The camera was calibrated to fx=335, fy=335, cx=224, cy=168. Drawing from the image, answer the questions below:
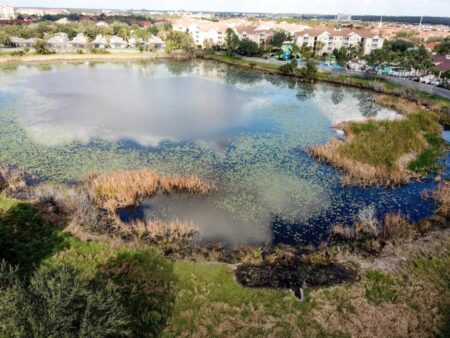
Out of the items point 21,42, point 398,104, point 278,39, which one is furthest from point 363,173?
point 21,42

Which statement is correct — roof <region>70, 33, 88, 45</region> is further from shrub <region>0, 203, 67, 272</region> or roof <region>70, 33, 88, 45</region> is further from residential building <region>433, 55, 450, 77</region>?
residential building <region>433, 55, 450, 77</region>

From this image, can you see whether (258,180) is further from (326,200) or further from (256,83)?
(256,83)

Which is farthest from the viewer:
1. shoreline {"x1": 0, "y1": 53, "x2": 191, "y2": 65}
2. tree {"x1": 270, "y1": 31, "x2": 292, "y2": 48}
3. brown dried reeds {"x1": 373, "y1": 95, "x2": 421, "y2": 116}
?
tree {"x1": 270, "y1": 31, "x2": 292, "y2": 48}

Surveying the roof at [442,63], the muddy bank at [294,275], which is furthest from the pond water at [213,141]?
the roof at [442,63]

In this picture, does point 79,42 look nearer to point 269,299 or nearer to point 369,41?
point 369,41

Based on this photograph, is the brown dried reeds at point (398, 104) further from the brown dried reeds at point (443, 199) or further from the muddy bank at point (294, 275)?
the muddy bank at point (294, 275)

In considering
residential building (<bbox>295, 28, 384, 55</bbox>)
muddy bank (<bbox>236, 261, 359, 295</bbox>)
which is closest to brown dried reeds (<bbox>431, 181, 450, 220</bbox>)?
muddy bank (<bbox>236, 261, 359, 295</bbox>)
